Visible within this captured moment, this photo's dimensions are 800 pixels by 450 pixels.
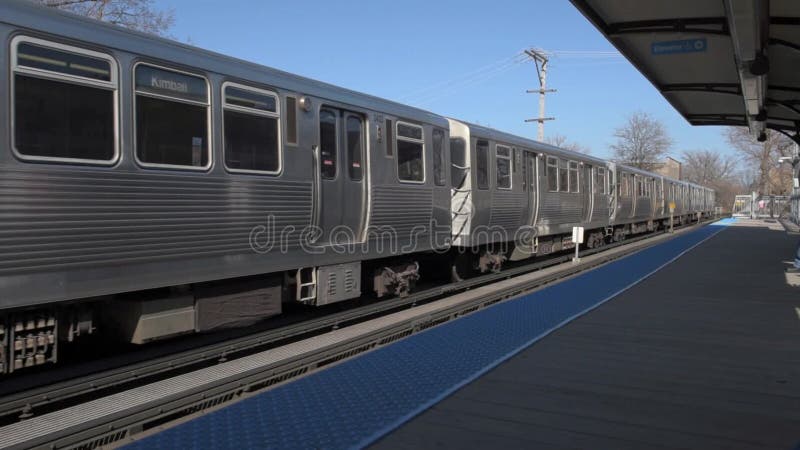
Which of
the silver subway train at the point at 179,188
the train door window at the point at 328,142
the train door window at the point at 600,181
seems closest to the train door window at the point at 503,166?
the silver subway train at the point at 179,188

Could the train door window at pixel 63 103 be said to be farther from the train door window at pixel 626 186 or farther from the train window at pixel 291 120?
the train door window at pixel 626 186

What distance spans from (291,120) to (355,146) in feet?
4.47

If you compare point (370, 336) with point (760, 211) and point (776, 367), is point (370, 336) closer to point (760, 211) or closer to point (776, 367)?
point (776, 367)

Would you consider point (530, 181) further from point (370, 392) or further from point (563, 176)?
point (370, 392)

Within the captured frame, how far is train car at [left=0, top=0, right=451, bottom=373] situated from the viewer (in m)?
4.62

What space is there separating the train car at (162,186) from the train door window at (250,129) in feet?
0.06

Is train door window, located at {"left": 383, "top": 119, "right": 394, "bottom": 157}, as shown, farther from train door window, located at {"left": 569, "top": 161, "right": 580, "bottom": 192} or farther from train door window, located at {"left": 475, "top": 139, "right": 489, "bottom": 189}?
train door window, located at {"left": 569, "top": 161, "right": 580, "bottom": 192}

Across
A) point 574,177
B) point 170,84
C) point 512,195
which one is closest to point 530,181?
point 512,195

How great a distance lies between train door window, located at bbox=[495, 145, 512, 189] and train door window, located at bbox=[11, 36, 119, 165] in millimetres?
8524

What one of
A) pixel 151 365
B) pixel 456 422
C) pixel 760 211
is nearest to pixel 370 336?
pixel 151 365

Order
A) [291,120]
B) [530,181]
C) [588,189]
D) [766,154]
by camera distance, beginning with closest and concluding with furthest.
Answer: [291,120]
[530,181]
[588,189]
[766,154]

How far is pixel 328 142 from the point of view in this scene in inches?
306

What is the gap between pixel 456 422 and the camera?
430 cm

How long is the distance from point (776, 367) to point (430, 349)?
10.8 ft
